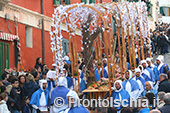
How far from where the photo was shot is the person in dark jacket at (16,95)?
13.0 meters

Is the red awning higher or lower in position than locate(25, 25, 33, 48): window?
lower

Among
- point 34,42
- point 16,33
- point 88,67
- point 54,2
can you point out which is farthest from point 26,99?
point 54,2

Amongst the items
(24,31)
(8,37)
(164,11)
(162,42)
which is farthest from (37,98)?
(164,11)

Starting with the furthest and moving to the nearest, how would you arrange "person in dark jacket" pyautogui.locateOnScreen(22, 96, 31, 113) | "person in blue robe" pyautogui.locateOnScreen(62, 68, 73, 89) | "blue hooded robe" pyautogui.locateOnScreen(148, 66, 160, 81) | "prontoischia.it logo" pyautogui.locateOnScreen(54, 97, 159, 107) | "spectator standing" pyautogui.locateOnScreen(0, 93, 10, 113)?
"blue hooded robe" pyautogui.locateOnScreen(148, 66, 160, 81) → "person in blue robe" pyautogui.locateOnScreen(62, 68, 73, 89) → "person in dark jacket" pyautogui.locateOnScreen(22, 96, 31, 113) → "spectator standing" pyautogui.locateOnScreen(0, 93, 10, 113) → "prontoischia.it logo" pyautogui.locateOnScreen(54, 97, 159, 107)

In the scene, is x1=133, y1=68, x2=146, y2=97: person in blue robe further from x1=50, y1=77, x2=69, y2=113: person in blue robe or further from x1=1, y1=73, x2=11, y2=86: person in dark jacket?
x1=1, y1=73, x2=11, y2=86: person in dark jacket

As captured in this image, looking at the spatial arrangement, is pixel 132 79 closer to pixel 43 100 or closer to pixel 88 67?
pixel 88 67

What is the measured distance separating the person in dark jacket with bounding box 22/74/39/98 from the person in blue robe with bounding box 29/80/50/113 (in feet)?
1.21

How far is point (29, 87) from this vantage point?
13.7 meters

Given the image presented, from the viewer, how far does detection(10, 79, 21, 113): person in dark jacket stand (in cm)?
1295

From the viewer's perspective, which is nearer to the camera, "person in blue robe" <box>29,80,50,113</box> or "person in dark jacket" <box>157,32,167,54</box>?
"person in blue robe" <box>29,80,50,113</box>

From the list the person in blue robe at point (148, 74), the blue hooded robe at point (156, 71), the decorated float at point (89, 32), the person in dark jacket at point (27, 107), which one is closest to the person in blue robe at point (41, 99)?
the person in dark jacket at point (27, 107)

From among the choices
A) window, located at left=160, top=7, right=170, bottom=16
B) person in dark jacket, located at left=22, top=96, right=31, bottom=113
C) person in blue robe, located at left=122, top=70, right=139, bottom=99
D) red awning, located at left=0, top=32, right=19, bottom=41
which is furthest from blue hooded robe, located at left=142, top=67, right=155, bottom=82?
window, located at left=160, top=7, right=170, bottom=16

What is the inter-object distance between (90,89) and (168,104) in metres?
7.15

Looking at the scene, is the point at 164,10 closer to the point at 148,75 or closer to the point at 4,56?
the point at 148,75
